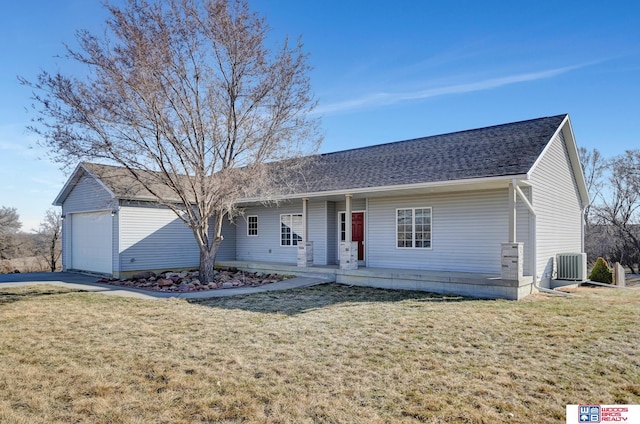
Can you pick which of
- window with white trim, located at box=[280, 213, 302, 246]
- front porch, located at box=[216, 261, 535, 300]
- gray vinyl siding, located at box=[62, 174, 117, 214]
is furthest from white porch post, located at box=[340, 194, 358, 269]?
gray vinyl siding, located at box=[62, 174, 117, 214]

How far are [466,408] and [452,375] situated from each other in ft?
2.80

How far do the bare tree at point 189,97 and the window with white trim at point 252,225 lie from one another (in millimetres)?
4537

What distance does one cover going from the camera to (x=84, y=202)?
16031mm

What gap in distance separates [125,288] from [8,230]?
22632 mm

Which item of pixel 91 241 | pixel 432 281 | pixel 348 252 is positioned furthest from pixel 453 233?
pixel 91 241

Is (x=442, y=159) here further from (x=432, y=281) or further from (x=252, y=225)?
(x=252, y=225)

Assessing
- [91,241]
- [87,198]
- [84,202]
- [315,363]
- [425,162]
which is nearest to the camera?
[315,363]

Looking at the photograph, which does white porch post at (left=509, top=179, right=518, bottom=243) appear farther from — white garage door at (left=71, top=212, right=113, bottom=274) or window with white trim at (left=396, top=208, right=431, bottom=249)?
white garage door at (left=71, top=212, right=113, bottom=274)

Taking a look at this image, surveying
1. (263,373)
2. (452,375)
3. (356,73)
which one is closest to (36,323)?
(263,373)

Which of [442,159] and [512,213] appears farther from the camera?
[442,159]

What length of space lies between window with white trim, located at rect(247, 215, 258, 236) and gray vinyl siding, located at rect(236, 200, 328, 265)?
0.15 metres

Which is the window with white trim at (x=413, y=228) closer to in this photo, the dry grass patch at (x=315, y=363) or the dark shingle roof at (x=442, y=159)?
the dark shingle roof at (x=442, y=159)

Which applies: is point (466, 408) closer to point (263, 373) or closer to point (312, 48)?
point (263, 373)

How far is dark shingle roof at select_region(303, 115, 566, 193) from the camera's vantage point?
10789 mm
